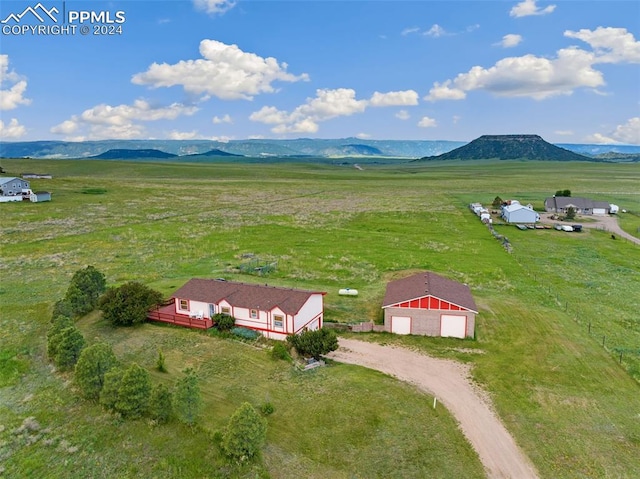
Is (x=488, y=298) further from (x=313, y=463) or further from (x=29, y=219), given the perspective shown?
(x=29, y=219)

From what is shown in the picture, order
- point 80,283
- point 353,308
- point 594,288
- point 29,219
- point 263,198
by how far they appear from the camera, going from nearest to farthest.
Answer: point 80,283 → point 353,308 → point 594,288 → point 29,219 → point 263,198

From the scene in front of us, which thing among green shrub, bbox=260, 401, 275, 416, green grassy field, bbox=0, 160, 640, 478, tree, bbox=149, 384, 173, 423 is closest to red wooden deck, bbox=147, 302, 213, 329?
green grassy field, bbox=0, 160, 640, 478

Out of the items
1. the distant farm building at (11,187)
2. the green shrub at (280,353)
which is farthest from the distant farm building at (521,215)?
the distant farm building at (11,187)

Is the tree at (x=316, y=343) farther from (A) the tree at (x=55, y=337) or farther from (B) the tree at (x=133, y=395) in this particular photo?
(A) the tree at (x=55, y=337)

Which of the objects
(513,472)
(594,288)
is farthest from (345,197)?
(513,472)

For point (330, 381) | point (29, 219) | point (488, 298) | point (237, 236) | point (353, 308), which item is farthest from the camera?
point (29, 219)

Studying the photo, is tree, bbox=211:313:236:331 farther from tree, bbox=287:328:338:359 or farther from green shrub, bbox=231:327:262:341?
tree, bbox=287:328:338:359

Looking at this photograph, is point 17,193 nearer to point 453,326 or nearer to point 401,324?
point 401,324
